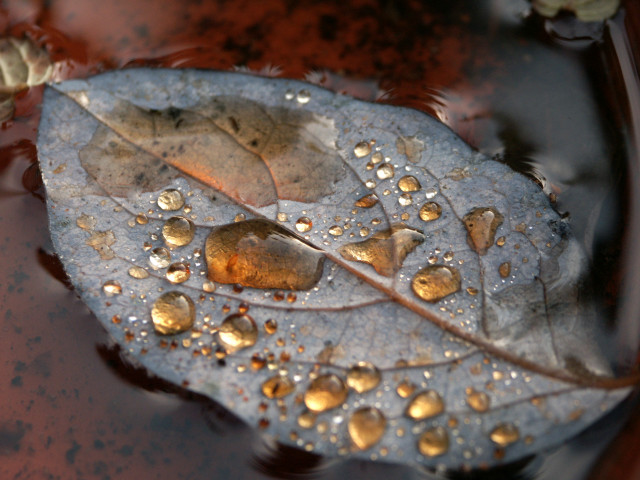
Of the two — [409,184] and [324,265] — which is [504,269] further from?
[324,265]

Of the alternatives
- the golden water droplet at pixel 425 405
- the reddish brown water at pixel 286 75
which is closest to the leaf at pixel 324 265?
the golden water droplet at pixel 425 405

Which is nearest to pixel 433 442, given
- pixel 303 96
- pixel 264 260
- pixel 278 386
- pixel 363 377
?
pixel 363 377

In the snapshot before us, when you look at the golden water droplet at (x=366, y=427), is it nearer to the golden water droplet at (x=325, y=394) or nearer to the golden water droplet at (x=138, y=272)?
the golden water droplet at (x=325, y=394)

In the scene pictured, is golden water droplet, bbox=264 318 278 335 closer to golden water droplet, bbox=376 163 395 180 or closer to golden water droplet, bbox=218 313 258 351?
golden water droplet, bbox=218 313 258 351

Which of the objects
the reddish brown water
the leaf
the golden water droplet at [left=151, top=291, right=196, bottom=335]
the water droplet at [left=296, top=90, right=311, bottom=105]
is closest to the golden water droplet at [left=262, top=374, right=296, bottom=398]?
the leaf

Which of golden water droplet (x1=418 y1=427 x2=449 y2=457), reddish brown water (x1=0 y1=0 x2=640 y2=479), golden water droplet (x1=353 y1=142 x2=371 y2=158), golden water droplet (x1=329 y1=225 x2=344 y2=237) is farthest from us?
golden water droplet (x1=353 y1=142 x2=371 y2=158)

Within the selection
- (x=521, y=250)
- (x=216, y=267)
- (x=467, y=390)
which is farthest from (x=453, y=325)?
(x=216, y=267)
